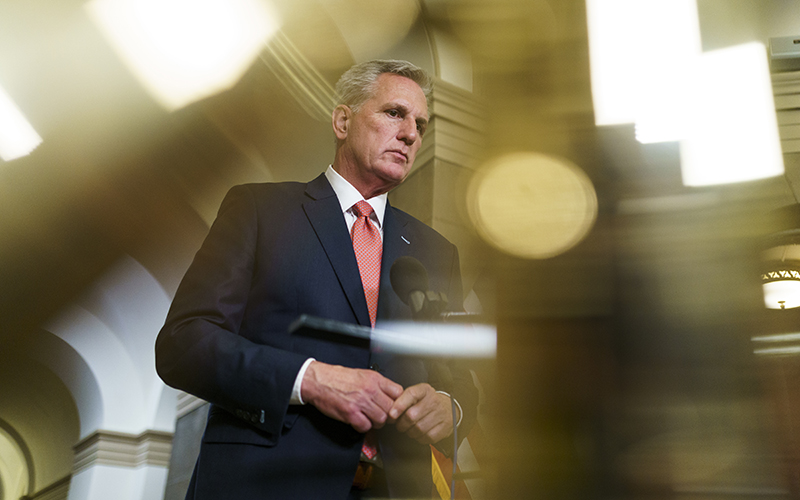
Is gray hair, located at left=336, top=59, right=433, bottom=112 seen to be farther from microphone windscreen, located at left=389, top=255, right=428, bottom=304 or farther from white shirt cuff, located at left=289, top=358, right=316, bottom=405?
microphone windscreen, located at left=389, top=255, right=428, bottom=304

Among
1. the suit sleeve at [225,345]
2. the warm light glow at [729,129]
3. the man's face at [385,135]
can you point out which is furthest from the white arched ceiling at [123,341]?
the warm light glow at [729,129]

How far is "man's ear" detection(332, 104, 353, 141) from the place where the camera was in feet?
5.55

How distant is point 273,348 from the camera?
1.09 meters

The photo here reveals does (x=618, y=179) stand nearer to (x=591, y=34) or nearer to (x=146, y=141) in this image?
(x=591, y=34)

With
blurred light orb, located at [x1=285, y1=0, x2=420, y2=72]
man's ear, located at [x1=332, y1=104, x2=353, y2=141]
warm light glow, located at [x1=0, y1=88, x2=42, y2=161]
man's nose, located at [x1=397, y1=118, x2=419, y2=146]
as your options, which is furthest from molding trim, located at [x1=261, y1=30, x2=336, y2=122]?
warm light glow, located at [x1=0, y1=88, x2=42, y2=161]

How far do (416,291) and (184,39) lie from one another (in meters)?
3.38

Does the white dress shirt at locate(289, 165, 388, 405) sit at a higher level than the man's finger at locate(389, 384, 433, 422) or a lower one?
higher

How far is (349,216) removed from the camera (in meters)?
1.46

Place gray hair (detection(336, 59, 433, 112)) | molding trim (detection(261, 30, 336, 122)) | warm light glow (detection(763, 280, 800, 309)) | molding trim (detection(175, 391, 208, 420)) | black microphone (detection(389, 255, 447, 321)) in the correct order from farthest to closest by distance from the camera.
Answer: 1. molding trim (detection(175, 391, 208, 420))
2. molding trim (detection(261, 30, 336, 122))
3. gray hair (detection(336, 59, 433, 112))
4. black microphone (detection(389, 255, 447, 321))
5. warm light glow (detection(763, 280, 800, 309))

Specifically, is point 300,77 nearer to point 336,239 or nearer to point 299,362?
point 336,239

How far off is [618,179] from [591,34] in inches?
5.8

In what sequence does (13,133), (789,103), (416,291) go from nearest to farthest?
1. (416,291)
2. (789,103)
3. (13,133)

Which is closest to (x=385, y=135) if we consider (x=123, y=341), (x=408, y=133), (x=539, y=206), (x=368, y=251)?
(x=408, y=133)

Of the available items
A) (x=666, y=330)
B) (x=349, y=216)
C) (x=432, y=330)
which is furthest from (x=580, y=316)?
(x=349, y=216)
